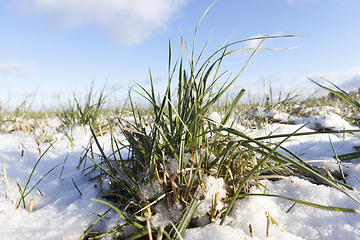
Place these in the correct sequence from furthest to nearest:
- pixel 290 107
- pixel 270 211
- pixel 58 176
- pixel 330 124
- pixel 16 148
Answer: pixel 290 107
pixel 330 124
pixel 16 148
pixel 58 176
pixel 270 211

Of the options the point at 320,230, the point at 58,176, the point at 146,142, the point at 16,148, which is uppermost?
the point at 146,142

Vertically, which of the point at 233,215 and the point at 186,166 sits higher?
the point at 186,166

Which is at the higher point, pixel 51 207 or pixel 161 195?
pixel 161 195

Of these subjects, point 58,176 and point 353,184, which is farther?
point 58,176

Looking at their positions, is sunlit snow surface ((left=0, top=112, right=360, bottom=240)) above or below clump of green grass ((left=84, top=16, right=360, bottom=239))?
below

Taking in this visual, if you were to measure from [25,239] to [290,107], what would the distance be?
396 cm

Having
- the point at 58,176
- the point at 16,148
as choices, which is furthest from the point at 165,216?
the point at 16,148

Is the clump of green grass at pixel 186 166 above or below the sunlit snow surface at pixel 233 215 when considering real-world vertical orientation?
above

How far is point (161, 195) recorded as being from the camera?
3.24 ft

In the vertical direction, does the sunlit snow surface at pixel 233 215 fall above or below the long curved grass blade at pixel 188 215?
below

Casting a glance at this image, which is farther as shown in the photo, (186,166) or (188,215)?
(186,166)

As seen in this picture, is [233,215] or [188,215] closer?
[188,215]

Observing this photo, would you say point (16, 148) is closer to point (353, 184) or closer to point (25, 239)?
point (25, 239)

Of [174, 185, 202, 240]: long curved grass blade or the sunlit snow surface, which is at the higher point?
[174, 185, 202, 240]: long curved grass blade
